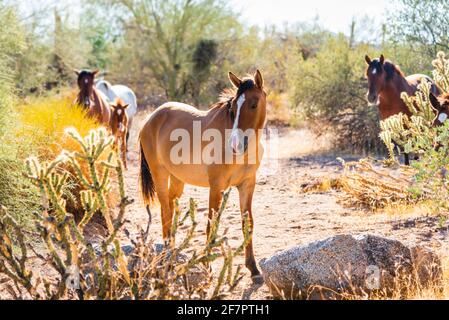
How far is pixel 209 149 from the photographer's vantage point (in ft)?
19.7

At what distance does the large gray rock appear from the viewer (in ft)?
14.9

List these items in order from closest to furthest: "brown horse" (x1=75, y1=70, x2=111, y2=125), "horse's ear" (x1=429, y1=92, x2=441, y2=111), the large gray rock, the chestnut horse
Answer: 1. the large gray rock
2. "horse's ear" (x1=429, y1=92, x2=441, y2=111)
3. the chestnut horse
4. "brown horse" (x1=75, y1=70, x2=111, y2=125)

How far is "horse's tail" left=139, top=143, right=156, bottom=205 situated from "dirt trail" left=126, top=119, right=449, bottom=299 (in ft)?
1.66

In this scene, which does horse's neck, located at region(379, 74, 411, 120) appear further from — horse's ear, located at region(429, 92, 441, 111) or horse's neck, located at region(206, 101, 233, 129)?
horse's neck, located at region(206, 101, 233, 129)

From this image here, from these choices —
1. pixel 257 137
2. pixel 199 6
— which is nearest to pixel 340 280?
pixel 257 137

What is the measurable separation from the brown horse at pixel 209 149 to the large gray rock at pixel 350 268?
70 centimetres

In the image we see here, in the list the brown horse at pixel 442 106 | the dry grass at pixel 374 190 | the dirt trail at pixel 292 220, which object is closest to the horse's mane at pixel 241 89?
the dirt trail at pixel 292 220

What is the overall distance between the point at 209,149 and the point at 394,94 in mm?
6303

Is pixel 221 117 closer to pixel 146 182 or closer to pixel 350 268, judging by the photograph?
pixel 146 182

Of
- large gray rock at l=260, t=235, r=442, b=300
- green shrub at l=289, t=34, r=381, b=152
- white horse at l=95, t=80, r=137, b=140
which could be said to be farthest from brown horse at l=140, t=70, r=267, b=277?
white horse at l=95, t=80, r=137, b=140

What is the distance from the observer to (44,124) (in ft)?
26.2

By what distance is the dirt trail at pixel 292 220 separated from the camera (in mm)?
6388

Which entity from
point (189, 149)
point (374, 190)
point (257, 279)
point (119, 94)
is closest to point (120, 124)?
point (119, 94)
